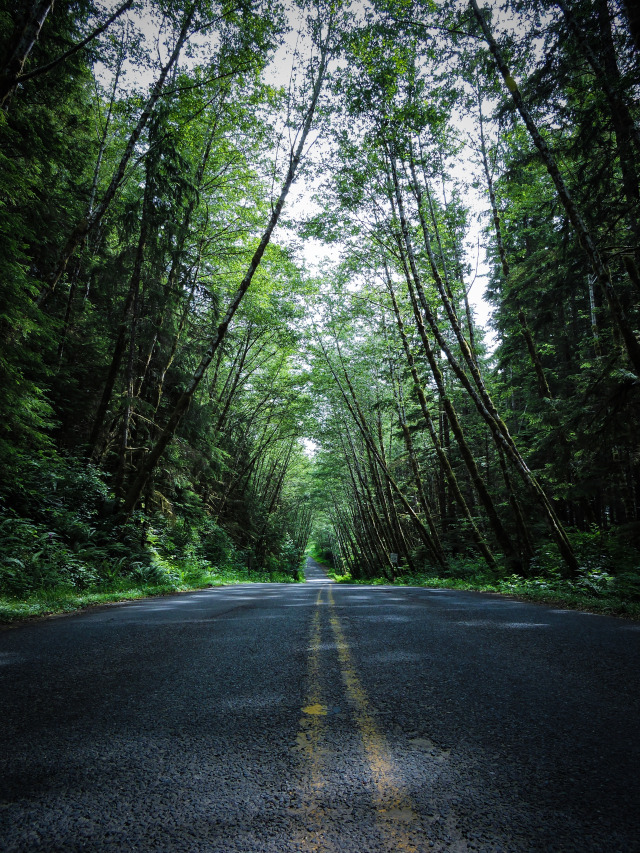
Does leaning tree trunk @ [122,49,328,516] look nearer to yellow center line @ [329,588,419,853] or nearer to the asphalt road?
the asphalt road

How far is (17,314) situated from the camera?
5781 millimetres

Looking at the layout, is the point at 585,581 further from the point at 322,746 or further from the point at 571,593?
the point at 322,746

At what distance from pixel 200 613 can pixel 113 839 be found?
16.4 ft

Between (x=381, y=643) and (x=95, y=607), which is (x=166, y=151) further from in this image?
(x=381, y=643)

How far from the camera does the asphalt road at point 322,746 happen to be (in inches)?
53.3

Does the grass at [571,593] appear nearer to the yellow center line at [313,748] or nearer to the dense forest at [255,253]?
the dense forest at [255,253]

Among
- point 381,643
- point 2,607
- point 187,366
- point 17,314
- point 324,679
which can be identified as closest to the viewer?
point 324,679

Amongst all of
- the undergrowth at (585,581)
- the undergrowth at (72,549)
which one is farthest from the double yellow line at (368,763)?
the undergrowth at (585,581)

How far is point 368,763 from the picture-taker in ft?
5.78

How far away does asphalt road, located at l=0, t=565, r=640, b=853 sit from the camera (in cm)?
135

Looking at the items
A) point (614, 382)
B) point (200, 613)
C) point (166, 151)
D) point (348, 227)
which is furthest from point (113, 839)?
point (348, 227)

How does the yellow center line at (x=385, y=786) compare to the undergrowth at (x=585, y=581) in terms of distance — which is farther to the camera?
the undergrowth at (x=585, y=581)

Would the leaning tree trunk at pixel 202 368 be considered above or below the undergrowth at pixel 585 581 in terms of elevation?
above

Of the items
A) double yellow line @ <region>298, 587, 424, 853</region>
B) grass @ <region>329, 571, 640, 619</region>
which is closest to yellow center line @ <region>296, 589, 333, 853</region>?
double yellow line @ <region>298, 587, 424, 853</region>
